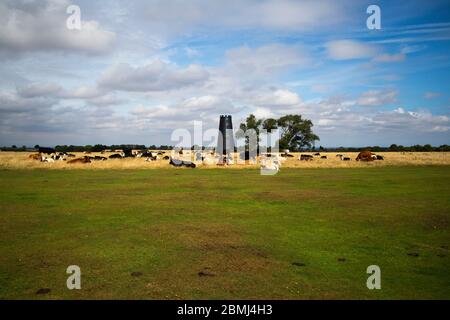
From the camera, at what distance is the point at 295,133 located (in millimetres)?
91875

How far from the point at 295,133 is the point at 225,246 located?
282 feet

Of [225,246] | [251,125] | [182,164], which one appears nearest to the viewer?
[225,246]

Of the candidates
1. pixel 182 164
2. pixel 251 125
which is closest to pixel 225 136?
pixel 182 164

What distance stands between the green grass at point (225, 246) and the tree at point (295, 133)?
75.5 meters

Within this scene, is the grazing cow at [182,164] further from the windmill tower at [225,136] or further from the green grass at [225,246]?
A: the green grass at [225,246]

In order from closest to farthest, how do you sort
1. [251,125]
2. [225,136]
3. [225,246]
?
[225,246]
[225,136]
[251,125]

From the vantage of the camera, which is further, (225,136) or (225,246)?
(225,136)

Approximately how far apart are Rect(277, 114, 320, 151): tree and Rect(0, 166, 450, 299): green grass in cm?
7553

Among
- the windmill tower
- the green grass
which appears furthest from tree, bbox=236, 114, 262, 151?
the green grass

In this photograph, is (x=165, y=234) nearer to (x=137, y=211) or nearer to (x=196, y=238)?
(x=196, y=238)

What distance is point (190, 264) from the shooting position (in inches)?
285

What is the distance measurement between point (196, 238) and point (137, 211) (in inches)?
187

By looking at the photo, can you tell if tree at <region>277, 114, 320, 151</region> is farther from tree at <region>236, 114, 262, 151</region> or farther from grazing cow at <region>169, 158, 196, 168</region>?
grazing cow at <region>169, 158, 196, 168</region>

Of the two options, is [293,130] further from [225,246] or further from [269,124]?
[225,246]
